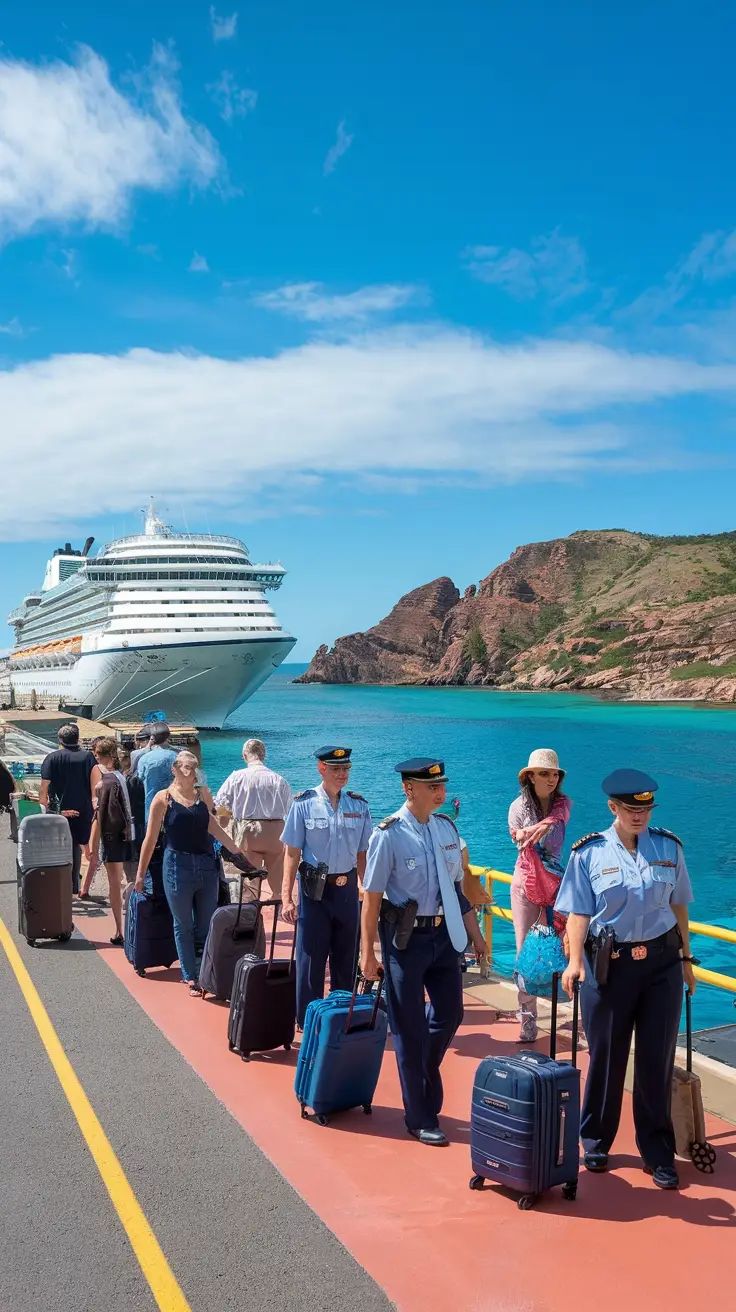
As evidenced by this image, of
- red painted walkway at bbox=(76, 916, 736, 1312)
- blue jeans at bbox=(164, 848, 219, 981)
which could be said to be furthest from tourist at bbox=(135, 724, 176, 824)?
red painted walkway at bbox=(76, 916, 736, 1312)

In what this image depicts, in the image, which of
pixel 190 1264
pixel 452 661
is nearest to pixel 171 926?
pixel 190 1264

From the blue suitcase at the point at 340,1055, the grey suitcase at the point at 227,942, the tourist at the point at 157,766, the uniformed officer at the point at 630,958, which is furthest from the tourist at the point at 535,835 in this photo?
the tourist at the point at 157,766

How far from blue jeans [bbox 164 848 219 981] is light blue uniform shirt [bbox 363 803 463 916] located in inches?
112

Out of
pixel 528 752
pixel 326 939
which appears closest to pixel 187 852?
pixel 326 939

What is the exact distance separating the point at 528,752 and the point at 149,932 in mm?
56212

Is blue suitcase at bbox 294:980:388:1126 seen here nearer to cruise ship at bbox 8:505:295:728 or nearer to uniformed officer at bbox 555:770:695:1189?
uniformed officer at bbox 555:770:695:1189

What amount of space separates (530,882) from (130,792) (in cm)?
435

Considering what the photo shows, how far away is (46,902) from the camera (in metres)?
8.88

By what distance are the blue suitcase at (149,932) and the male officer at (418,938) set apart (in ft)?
11.1

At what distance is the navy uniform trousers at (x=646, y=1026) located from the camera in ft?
14.9

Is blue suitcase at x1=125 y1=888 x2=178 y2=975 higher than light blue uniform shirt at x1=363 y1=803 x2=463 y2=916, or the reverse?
light blue uniform shirt at x1=363 y1=803 x2=463 y2=916

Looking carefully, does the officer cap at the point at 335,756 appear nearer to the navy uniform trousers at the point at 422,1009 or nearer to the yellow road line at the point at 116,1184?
the navy uniform trousers at the point at 422,1009

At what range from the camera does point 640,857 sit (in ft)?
15.1

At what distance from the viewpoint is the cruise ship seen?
214 feet
